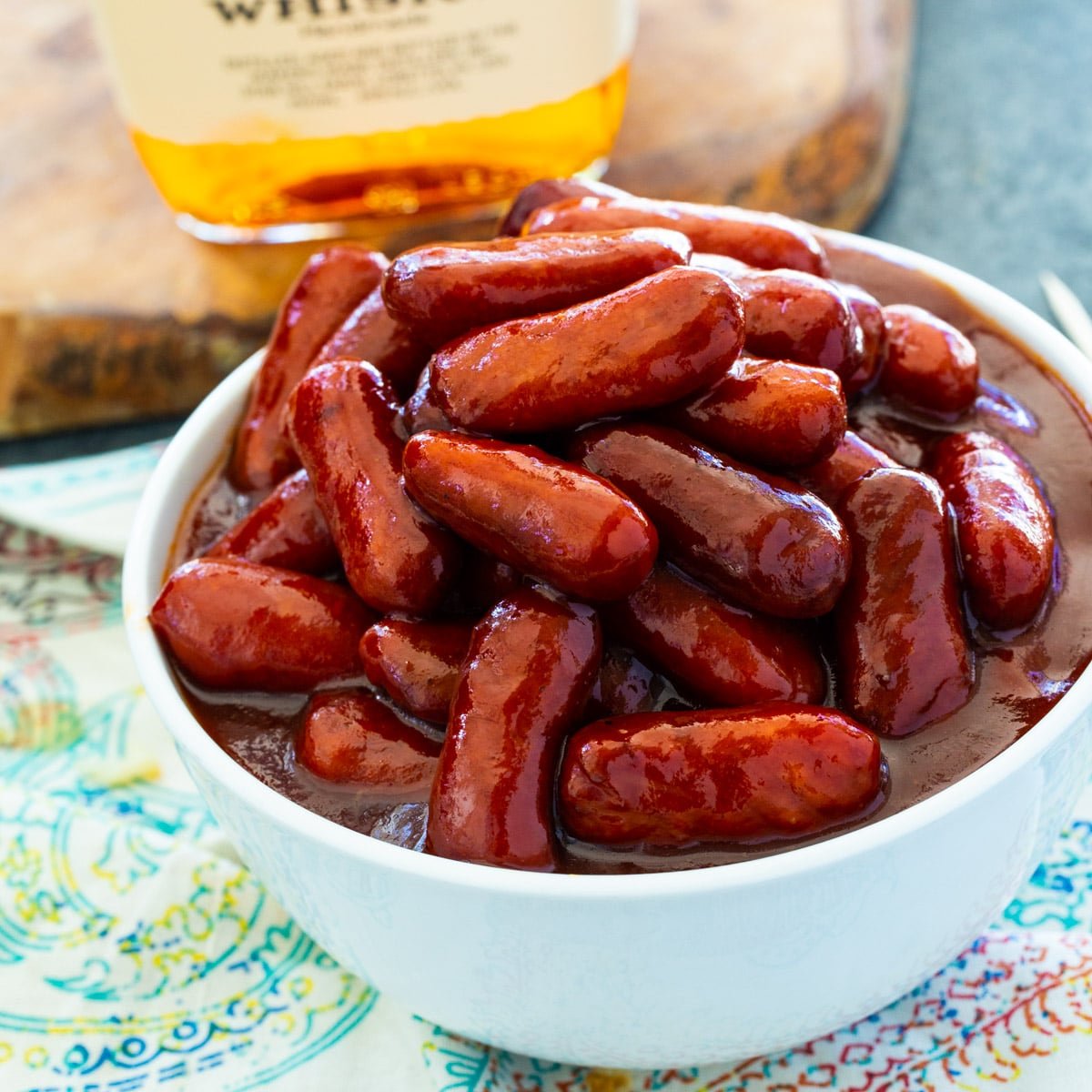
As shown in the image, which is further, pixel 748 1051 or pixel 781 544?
pixel 748 1051

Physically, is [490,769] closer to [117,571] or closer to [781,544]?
[781,544]

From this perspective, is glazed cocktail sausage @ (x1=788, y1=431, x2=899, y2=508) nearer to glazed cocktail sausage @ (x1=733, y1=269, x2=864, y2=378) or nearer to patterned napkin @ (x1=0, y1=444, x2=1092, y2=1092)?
glazed cocktail sausage @ (x1=733, y1=269, x2=864, y2=378)

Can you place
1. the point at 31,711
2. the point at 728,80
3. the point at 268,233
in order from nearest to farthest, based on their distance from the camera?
1. the point at 31,711
2. the point at 268,233
3. the point at 728,80

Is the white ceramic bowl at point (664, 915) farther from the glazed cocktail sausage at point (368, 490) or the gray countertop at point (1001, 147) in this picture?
the gray countertop at point (1001, 147)

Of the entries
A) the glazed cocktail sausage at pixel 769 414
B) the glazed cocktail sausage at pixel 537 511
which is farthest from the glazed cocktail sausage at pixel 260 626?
the glazed cocktail sausage at pixel 769 414

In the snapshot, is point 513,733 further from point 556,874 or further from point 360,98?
point 360,98

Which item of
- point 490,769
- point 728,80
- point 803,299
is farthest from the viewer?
point 728,80

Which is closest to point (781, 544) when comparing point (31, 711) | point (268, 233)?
point (31, 711)
